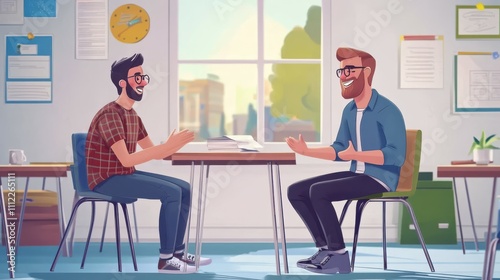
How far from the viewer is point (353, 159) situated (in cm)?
397

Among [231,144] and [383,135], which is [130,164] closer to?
[231,144]

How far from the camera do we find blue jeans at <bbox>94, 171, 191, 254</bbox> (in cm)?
390

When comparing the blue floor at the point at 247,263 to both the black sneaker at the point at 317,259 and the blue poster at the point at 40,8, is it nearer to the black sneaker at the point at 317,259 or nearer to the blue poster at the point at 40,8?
the black sneaker at the point at 317,259

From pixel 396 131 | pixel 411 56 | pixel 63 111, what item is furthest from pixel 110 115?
pixel 411 56

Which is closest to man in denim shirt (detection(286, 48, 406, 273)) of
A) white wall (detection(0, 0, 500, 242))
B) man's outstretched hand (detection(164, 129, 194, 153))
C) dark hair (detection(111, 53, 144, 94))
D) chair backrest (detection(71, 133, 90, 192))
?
man's outstretched hand (detection(164, 129, 194, 153))

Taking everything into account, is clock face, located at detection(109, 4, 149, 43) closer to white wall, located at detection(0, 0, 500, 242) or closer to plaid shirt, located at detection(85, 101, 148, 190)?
white wall, located at detection(0, 0, 500, 242)

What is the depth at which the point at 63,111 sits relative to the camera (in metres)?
5.92

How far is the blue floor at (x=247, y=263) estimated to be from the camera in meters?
4.04

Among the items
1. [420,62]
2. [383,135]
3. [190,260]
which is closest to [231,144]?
[190,260]

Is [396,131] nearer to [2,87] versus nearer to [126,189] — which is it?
[126,189]

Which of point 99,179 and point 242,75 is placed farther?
point 242,75

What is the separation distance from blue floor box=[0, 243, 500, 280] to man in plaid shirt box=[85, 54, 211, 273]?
0.75ft

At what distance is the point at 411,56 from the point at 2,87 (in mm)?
3533

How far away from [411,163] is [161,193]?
1558 millimetres
